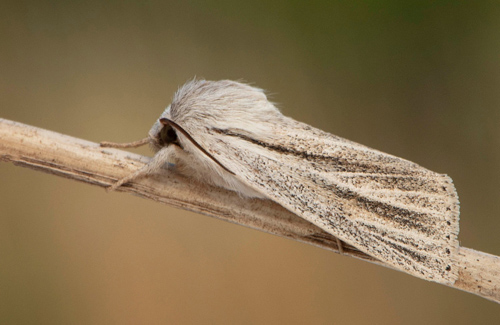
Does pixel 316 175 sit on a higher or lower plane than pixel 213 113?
lower

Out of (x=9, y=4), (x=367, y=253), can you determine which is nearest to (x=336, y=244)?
(x=367, y=253)

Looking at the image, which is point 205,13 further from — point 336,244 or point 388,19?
point 336,244

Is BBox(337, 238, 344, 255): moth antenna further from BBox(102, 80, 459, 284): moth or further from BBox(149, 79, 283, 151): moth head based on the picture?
BBox(149, 79, 283, 151): moth head

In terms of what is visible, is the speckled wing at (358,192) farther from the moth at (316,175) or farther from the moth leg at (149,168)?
the moth leg at (149,168)

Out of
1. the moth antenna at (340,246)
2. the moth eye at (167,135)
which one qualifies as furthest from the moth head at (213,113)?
the moth antenna at (340,246)

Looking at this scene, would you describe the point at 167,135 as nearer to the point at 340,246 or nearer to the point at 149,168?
the point at 149,168

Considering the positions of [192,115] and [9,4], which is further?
[9,4]

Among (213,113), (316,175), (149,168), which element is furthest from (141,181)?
(316,175)
